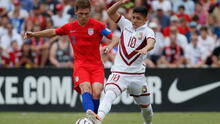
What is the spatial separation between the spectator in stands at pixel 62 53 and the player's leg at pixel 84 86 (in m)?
6.57

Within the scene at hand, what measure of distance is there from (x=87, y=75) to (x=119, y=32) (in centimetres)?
791

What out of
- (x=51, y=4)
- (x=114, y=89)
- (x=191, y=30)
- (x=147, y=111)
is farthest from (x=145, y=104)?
(x=51, y=4)

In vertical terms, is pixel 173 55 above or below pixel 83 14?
below

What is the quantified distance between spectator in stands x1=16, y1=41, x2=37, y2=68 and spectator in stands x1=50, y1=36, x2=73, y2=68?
656 millimetres

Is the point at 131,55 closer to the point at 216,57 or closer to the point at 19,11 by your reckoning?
the point at 216,57

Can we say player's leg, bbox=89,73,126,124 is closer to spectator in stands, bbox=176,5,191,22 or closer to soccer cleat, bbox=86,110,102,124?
soccer cleat, bbox=86,110,102,124

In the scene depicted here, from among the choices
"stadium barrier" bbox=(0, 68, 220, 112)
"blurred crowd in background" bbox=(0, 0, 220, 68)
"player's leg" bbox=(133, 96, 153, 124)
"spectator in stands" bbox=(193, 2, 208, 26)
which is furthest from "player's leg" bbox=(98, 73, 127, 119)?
"spectator in stands" bbox=(193, 2, 208, 26)

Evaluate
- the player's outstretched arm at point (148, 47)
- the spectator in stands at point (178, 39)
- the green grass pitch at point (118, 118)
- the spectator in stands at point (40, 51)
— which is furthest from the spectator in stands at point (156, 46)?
the player's outstretched arm at point (148, 47)

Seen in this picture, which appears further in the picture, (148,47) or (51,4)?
(51,4)

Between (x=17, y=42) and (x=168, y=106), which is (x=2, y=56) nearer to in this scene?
(x=17, y=42)

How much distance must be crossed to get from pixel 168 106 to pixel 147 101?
5.78 metres

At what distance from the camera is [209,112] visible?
54.1 feet

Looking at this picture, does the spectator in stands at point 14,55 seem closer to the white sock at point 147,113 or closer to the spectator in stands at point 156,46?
the spectator in stands at point 156,46

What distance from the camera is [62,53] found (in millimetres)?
17750
